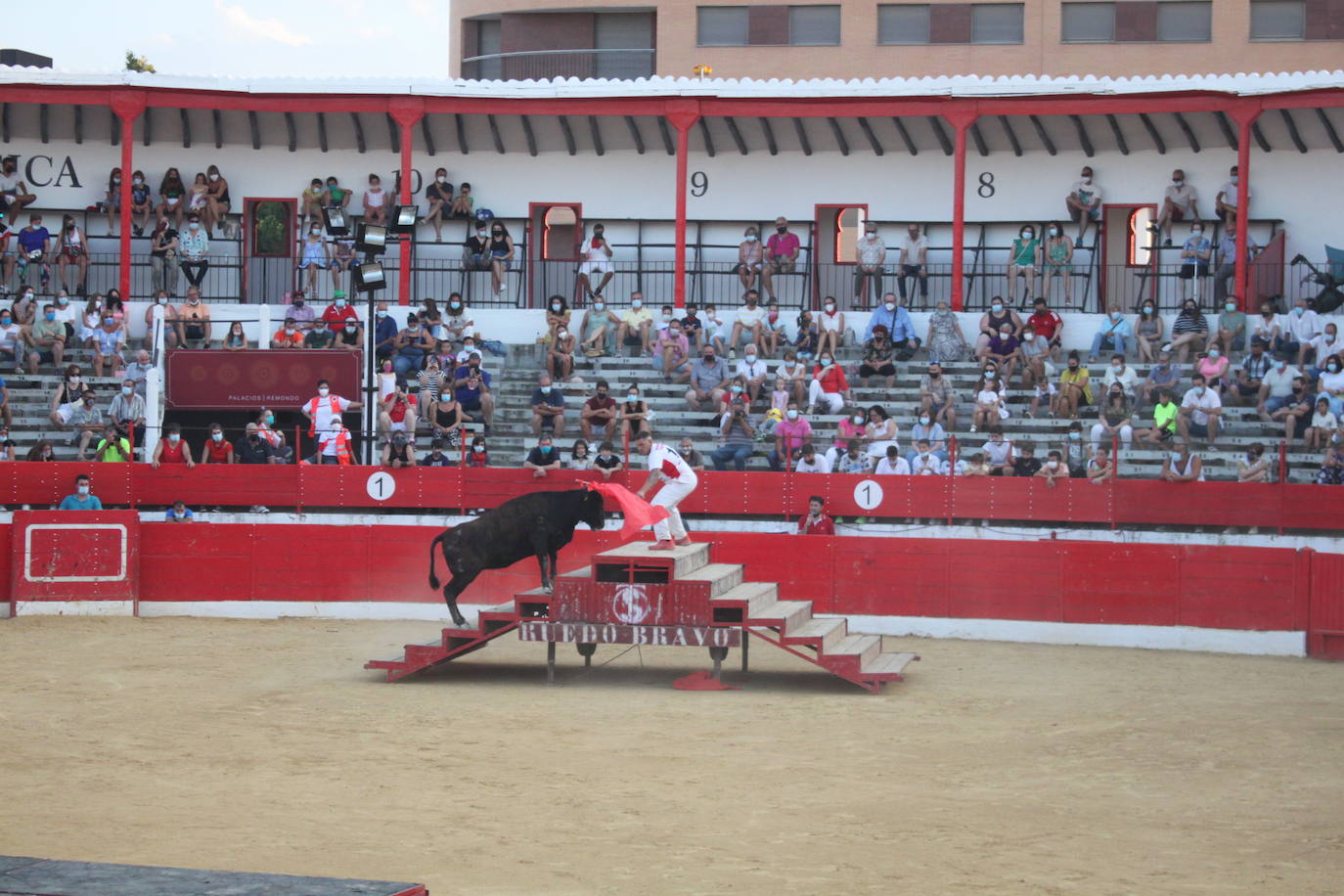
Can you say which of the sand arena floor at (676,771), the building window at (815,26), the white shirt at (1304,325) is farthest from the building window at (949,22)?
the sand arena floor at (676,771)

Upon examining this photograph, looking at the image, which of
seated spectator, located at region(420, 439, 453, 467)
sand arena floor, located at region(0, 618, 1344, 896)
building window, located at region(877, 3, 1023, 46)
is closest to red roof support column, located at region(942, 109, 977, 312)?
seated spectator, located at region(420, 439, 453, 467)

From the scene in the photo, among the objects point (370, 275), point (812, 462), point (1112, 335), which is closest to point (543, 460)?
point (812, 462)

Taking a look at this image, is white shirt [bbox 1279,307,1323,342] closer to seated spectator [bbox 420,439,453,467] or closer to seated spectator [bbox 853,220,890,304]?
seated spectator [bbox 853,220,890,304]

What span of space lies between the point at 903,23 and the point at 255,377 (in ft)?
58.1

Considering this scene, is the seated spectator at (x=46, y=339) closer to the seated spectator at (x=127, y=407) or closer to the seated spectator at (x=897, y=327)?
the seated spectator at (x=127, y=407)

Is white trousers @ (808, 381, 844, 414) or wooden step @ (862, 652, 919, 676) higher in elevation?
white trousers @ (808, 381, 844, 414)

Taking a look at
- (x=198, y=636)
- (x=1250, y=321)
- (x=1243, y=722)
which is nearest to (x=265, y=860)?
(x=1243, y=722)

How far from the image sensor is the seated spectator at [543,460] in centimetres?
2014

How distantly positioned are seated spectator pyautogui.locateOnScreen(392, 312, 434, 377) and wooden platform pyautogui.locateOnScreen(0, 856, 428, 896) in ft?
61.6

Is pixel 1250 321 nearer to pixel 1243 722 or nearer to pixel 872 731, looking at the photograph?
pixel 1243 722

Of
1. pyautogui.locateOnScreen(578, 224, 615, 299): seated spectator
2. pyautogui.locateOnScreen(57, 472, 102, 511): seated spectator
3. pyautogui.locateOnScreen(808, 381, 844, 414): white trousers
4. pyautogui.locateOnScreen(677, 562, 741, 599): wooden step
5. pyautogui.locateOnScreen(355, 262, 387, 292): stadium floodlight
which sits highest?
pyautogui.locateOnScreen(578, 224, 615, 299): seated spectator

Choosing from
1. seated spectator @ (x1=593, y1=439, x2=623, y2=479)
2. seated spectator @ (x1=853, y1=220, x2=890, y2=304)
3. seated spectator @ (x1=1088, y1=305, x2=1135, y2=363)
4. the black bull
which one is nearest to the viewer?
the black bull

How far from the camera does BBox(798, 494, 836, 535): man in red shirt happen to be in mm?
19500

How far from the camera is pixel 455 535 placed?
1605 centimetres
